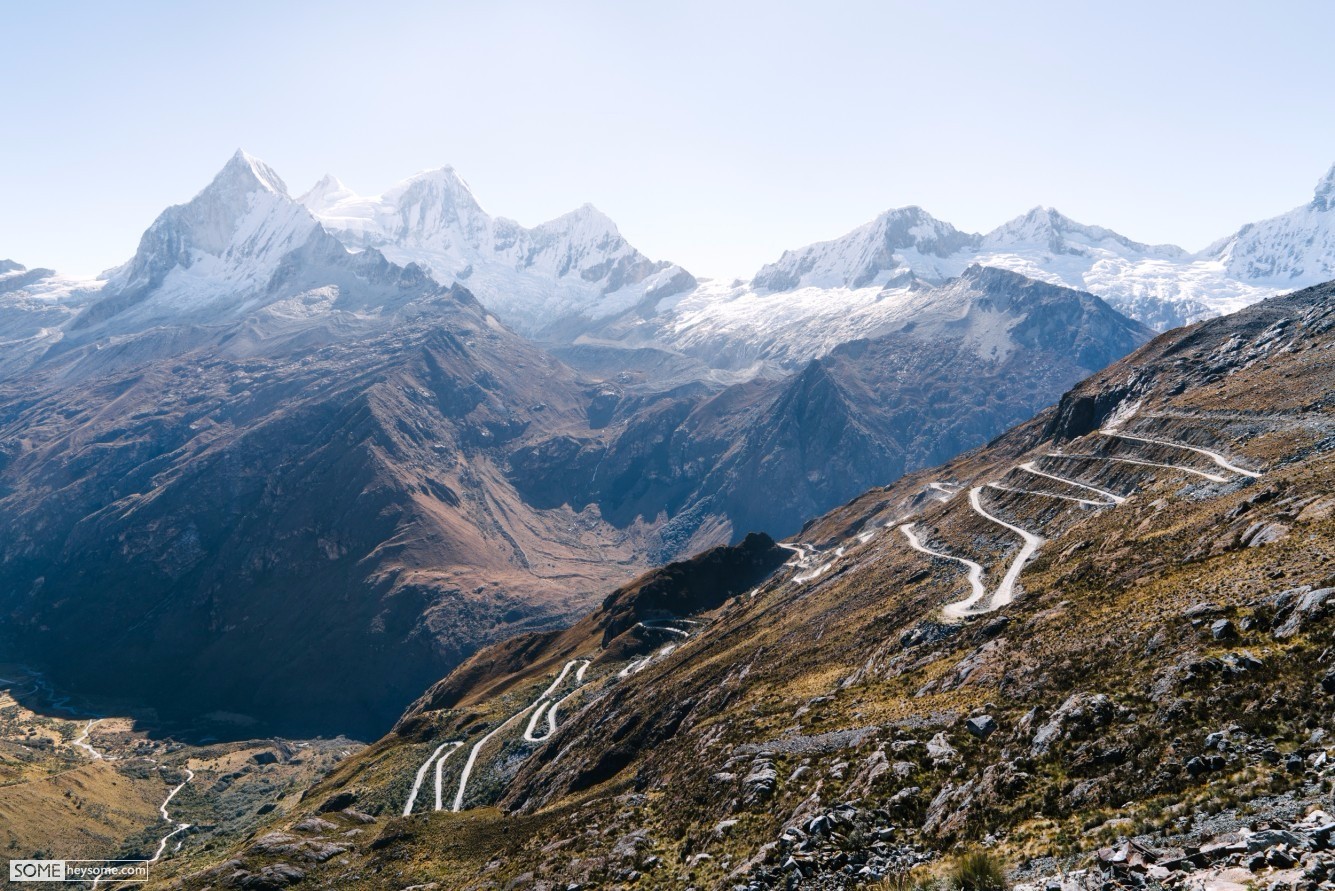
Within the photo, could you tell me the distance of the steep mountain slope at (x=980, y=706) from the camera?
100.0ft

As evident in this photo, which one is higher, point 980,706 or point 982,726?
point 982,726

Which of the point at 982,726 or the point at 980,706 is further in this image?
the point at 980,706

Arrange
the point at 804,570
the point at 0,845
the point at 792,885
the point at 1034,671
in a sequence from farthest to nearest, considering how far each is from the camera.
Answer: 1. the point at 804,570
2. the point at 0,845
3. the point at 1034,671
4. the point at 792,885

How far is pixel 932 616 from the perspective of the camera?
71.0m

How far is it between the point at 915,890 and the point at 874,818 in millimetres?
8276

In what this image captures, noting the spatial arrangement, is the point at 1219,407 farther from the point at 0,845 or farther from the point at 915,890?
the point at 0,845

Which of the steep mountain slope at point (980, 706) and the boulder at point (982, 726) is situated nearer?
the steep mountain slope at point (980, 706)

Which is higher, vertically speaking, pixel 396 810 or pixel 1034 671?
pixel 1034 671

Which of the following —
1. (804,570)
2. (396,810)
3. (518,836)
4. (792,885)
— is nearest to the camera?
(792,885)

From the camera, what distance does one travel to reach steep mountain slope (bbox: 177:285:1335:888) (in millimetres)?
30469

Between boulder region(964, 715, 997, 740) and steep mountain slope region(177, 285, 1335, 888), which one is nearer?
steep mountain slope region(177, 285, 1335, 888)

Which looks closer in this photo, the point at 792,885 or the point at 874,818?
the point at 792,885

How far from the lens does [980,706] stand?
141 feet

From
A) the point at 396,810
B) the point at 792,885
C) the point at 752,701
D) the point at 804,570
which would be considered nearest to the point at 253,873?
the point at 396,810
